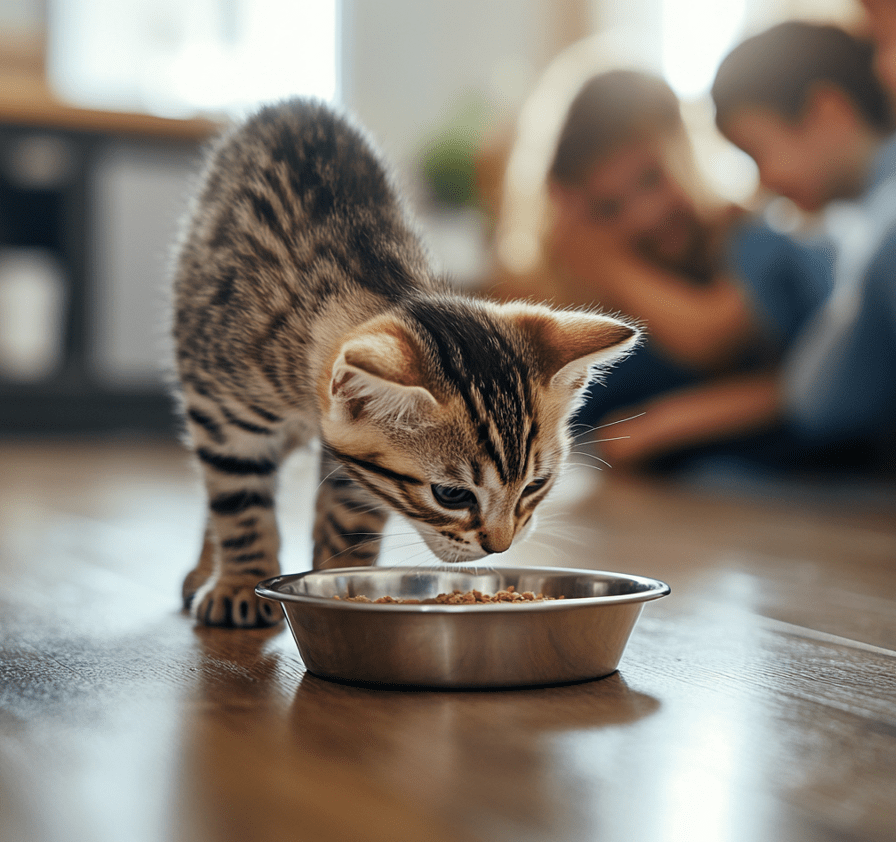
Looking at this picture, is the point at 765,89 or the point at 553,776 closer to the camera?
the point at 553,776

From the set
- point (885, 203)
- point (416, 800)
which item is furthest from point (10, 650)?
point (885, 203)

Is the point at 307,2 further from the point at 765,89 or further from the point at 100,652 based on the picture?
the point at 100,652

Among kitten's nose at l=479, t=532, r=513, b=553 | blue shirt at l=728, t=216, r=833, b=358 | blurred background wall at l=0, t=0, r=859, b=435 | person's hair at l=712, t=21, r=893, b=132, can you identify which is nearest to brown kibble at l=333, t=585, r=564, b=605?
kitten's nose at l=479, t=532, r=513, b=553

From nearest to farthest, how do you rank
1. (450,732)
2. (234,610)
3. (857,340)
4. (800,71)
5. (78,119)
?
(450,732) → (234,610) → (857,340) → (800,71) → (78,119)

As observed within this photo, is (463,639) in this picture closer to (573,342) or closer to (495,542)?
(495,542)

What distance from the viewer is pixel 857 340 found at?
8.65 ft

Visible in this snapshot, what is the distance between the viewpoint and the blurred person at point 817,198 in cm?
271

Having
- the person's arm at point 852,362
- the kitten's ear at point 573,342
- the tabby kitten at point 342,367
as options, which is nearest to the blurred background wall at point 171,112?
the person's arm at point 852,362

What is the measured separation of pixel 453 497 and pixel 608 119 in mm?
2408

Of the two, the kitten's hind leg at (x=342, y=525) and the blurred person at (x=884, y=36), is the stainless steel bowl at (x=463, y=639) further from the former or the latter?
the blurred person at (x=884, y=36)

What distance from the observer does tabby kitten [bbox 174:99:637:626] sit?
1.08 m

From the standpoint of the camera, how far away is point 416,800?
68 cm

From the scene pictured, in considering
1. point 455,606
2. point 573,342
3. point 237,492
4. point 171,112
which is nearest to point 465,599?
point 455,606

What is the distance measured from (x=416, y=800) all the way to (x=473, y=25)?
5.84 m
